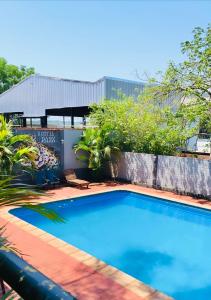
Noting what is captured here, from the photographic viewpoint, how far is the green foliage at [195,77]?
33.5ft

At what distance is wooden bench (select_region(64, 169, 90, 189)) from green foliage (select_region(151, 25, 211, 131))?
497 centimetres

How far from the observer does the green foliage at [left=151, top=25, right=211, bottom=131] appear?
33.5 feet

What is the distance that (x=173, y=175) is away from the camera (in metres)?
11.3

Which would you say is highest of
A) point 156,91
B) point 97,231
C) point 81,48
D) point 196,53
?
point 81,48

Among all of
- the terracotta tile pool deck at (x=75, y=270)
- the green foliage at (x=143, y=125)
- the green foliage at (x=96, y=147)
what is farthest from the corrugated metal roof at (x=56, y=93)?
the terracotta tile pool deck at (x=75, y=270)

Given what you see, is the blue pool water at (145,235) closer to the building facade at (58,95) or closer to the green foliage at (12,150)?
the green foliage at (12,150)

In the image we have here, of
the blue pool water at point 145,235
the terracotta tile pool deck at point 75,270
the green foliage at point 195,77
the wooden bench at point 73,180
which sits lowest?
the blue pool water at point 145,235

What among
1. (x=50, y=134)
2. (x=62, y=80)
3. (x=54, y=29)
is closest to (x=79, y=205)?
(x=50, y=134)

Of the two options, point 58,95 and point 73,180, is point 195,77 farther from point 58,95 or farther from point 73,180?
point 58,95

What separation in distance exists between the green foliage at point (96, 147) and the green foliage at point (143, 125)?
0.68 feet

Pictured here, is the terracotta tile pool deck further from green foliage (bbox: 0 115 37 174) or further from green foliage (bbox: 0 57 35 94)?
green foliage (bbox: 0 57 35 94)

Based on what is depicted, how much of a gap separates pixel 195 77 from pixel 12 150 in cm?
727

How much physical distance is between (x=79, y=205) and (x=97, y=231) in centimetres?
215

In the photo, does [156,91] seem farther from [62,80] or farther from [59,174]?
[62,80]
